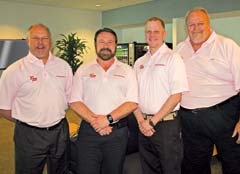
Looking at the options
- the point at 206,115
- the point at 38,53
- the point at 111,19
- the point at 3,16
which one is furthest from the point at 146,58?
the point at 111,19

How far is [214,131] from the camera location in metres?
2.36

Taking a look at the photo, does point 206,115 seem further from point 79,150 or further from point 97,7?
point 97,7

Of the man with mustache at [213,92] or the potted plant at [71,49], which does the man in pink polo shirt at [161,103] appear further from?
the potted plant at [71,49]

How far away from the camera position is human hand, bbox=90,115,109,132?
2.17 metres

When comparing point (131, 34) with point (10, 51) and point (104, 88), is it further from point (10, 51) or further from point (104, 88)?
point (104, 88)

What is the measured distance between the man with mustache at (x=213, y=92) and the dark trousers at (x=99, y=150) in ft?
2.01

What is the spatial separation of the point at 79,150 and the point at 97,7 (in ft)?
27.7

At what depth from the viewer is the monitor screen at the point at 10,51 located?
250 inches

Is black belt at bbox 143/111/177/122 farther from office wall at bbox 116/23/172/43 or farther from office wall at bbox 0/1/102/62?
office wall at bbox 116/23/172/43

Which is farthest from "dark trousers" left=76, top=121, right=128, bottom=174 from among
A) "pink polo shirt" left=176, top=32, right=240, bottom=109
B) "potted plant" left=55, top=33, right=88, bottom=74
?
"potted plant" left=55, top=33, right=88, bottom=74

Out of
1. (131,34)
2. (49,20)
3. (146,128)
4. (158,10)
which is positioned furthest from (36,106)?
(131,34)

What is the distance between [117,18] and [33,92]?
8509 millimetres

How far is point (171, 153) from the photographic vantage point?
2.23 m

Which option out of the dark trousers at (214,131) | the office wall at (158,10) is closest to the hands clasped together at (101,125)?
the dark trousers at (214,131)
